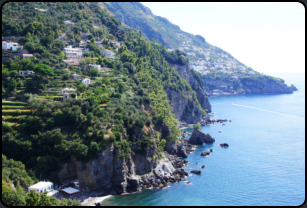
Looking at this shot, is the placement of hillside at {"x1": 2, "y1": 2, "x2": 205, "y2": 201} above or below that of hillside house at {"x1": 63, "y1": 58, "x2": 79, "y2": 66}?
below

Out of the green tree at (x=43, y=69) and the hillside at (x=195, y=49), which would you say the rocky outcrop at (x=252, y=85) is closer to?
the hillside at (x=195, y=49)

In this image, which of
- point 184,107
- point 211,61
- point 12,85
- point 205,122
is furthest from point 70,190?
point 211,61

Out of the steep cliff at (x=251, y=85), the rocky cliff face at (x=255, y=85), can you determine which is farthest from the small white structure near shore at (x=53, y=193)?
the rocky cliff face at (x=255, y=85)

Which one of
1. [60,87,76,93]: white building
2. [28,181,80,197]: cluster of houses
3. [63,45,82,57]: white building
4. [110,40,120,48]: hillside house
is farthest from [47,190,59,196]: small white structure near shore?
[110,40,120,48]: hillside house

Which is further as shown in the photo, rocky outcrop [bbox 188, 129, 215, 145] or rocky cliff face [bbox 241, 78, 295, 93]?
rocky cliff face [bbox 241, 78, 295, 93]

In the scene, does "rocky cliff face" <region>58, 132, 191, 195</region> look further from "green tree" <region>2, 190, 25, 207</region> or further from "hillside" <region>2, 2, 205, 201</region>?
"green tree" <region>2, 190, 25, 207</region>

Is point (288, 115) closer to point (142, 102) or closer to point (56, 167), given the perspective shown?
point (142, 102)

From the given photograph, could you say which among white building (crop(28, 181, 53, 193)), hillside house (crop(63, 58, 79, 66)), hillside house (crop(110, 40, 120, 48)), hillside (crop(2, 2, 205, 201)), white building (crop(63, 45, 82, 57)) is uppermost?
hillside house (crop(110, 40, 120, 48))

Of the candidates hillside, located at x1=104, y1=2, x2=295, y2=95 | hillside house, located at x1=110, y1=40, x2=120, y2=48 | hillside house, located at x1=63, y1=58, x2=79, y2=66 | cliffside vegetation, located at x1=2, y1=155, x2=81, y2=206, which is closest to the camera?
cliffside vegetation, located at x1=2, y1=155, x2=81, y2=206
